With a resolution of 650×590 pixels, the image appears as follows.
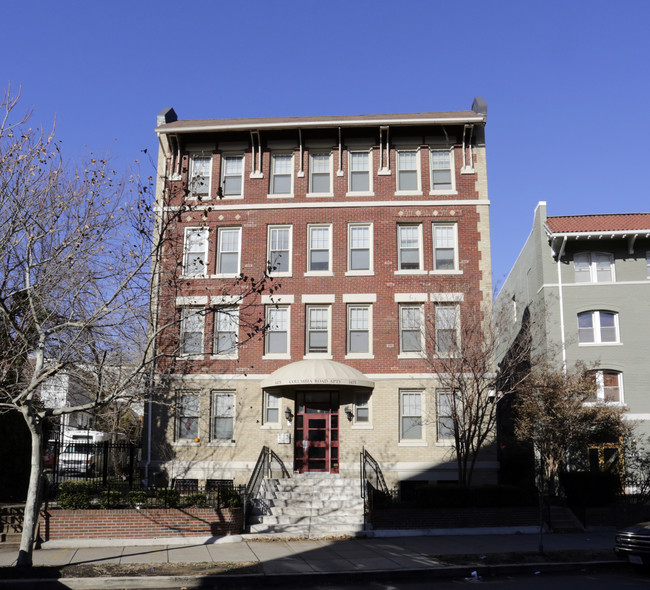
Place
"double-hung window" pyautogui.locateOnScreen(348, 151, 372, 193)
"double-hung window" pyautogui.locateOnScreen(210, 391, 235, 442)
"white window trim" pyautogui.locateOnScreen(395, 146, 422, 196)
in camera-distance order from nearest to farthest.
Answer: "double-hung window" pyautogui.locateOnScreen(210, 391, 235, 442) → "white window trim" pyautogui.locateOnScreen(395, 146, 422, 196) → "double-hung window" pyautogui.locateOnScreen(348, 151, 372, 193)

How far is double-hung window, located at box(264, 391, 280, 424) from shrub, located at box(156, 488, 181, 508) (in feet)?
22.0

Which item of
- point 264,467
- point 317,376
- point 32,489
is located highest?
point 317,376

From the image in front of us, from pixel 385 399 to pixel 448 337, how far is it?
306 centimetres

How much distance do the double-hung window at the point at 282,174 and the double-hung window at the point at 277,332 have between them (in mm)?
4479

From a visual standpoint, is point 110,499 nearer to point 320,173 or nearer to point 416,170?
point 320,173

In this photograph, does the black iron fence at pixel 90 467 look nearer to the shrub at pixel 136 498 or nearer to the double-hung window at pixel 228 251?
the shrub at pixel 136 498

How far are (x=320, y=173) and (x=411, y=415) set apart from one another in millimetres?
9548

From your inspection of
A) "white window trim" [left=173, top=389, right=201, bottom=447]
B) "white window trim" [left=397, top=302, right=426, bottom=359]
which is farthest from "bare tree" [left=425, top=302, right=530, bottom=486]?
"white window trim" [left=173, top=389, right=201, bottom=447]

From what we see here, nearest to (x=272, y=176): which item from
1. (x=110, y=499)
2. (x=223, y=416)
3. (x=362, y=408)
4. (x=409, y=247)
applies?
(x=409, y=247)

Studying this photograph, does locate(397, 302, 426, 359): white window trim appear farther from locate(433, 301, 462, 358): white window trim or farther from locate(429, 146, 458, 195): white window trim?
locate(429, 146, 458, 195): white window trim

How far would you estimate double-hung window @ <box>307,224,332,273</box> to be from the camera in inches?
981

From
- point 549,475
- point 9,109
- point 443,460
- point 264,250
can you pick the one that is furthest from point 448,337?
point 9,109

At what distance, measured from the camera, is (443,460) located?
A: 2314cm

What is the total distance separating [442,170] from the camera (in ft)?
83.4
